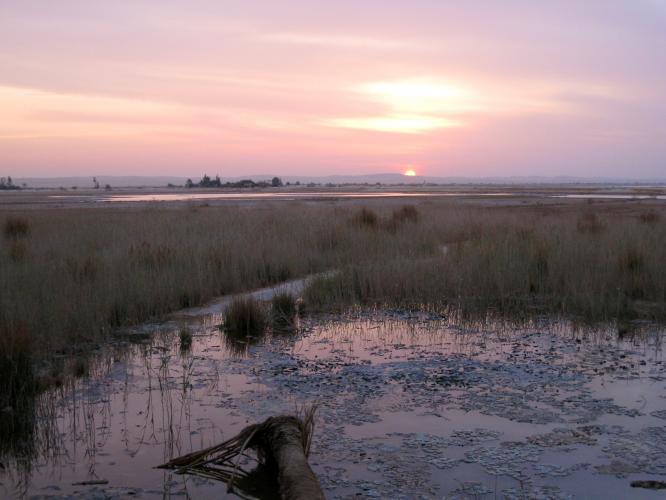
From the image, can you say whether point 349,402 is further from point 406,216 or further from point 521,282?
point 406,216

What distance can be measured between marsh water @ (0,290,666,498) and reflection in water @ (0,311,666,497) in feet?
0.06

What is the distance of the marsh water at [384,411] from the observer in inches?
178

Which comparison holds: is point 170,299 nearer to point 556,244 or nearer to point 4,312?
point 4,312

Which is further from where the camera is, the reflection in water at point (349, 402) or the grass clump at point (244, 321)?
the grass clump at point (244, 321)

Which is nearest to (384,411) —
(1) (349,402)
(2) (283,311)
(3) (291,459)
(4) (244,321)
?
(1) (349,402)

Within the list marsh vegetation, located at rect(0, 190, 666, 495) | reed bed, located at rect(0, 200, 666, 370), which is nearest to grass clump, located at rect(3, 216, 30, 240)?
reed bed, located at rect(0, 200, 666, 370)

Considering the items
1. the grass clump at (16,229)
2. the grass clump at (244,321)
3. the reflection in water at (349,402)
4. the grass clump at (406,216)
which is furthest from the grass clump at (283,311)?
the grass clump at (406,216)

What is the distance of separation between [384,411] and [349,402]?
0.40m

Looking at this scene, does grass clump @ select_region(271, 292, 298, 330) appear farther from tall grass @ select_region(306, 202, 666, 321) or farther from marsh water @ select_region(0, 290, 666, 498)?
marsh water @ select_region(0, 290, 666, 498)

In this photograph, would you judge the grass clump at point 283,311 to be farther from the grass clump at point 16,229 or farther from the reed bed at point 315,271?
the grass clump at point 16,229

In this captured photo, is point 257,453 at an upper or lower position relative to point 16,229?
lower

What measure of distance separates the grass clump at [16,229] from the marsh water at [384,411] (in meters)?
12.2

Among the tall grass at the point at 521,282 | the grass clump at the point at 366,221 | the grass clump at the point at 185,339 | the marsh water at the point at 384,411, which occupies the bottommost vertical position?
the marsh water at the point at 384,411

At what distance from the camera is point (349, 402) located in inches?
239
